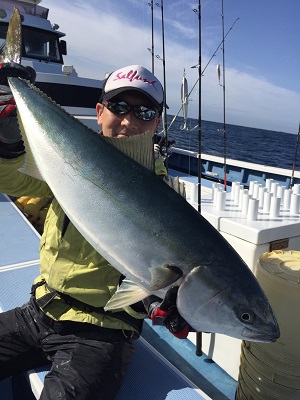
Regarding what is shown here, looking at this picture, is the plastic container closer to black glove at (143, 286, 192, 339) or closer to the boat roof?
black glove at (143, 286, 192, 339)

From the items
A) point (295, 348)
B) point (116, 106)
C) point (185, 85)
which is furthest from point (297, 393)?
point (185, 85)

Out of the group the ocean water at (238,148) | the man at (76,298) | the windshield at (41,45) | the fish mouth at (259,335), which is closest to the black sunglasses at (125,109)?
the man at (76,298)

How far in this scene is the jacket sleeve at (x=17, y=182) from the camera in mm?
1968

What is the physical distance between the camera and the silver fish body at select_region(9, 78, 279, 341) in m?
1.36

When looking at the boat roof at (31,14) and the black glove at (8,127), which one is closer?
the black glove at (8,127)

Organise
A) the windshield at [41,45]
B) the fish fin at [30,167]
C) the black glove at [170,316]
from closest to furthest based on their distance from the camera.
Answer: the black glove at [170,316]
the fish fin at [30,167]
the windshield at [41,45]

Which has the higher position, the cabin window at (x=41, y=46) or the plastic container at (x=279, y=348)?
the cabin window at (x=41, y=46)

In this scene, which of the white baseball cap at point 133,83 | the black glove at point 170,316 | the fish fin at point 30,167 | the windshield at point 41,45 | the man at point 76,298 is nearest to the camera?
the black glove at point 170,316

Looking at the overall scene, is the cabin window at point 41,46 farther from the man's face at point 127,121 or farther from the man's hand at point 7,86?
the man's face at point 127,121

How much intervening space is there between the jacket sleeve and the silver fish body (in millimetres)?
461

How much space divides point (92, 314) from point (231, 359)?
1243 mm

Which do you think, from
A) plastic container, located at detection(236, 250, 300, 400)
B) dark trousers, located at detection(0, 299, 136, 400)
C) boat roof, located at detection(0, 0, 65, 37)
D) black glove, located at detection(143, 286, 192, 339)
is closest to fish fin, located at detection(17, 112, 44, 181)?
black glove, located at detection(143, 286, 192, 339)

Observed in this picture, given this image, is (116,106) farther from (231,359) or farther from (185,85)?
(185,85)

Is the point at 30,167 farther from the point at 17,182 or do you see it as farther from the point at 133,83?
the point at 133,83
